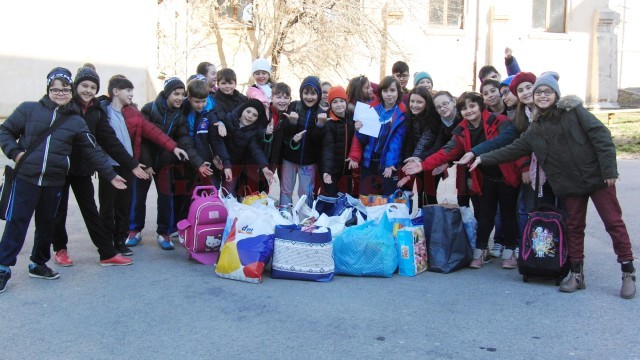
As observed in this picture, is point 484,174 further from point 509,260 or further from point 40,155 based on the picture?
point 40,155

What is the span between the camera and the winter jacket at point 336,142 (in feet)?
23.5

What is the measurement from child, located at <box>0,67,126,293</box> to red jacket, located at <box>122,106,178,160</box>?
101cm

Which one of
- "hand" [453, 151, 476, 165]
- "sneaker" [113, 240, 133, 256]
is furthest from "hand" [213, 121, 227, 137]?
"hand" [453, 151, 476, 165]

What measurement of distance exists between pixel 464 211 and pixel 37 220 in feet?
12.9

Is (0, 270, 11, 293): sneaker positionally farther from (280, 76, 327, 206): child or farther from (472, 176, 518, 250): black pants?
(472, 176, 518, 250): black pants

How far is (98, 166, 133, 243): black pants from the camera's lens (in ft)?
20.4

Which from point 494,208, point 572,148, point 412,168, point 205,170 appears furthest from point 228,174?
point 572,148

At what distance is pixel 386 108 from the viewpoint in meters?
7.05

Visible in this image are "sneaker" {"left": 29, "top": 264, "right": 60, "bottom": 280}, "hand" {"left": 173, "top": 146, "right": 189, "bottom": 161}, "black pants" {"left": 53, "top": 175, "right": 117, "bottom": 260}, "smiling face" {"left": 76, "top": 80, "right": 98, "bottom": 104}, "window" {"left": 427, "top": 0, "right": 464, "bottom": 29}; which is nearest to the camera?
"sneaker" {"left": 29, "top": 264, "right": 60, "bottom": 280}

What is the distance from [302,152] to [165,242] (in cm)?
180

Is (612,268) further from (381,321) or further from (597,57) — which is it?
(597,57)

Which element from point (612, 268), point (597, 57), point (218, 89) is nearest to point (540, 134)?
point (612, 268)

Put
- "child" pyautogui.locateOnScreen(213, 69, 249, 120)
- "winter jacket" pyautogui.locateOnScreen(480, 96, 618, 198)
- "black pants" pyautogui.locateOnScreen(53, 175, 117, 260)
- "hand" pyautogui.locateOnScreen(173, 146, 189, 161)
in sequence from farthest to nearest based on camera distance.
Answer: "child" pyautogui.locateOnScreen(213, 69, 249, 120) → "hand" pyautogui.locateOnScreen(173, 146, 189, 161) → "black pants" pyautogui.locateOnScreen(53, 175, 117, 260) → "winter jacket" pyautogui.locateOnScreen(480, 96, 618, 198)

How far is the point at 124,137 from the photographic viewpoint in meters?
6.44
